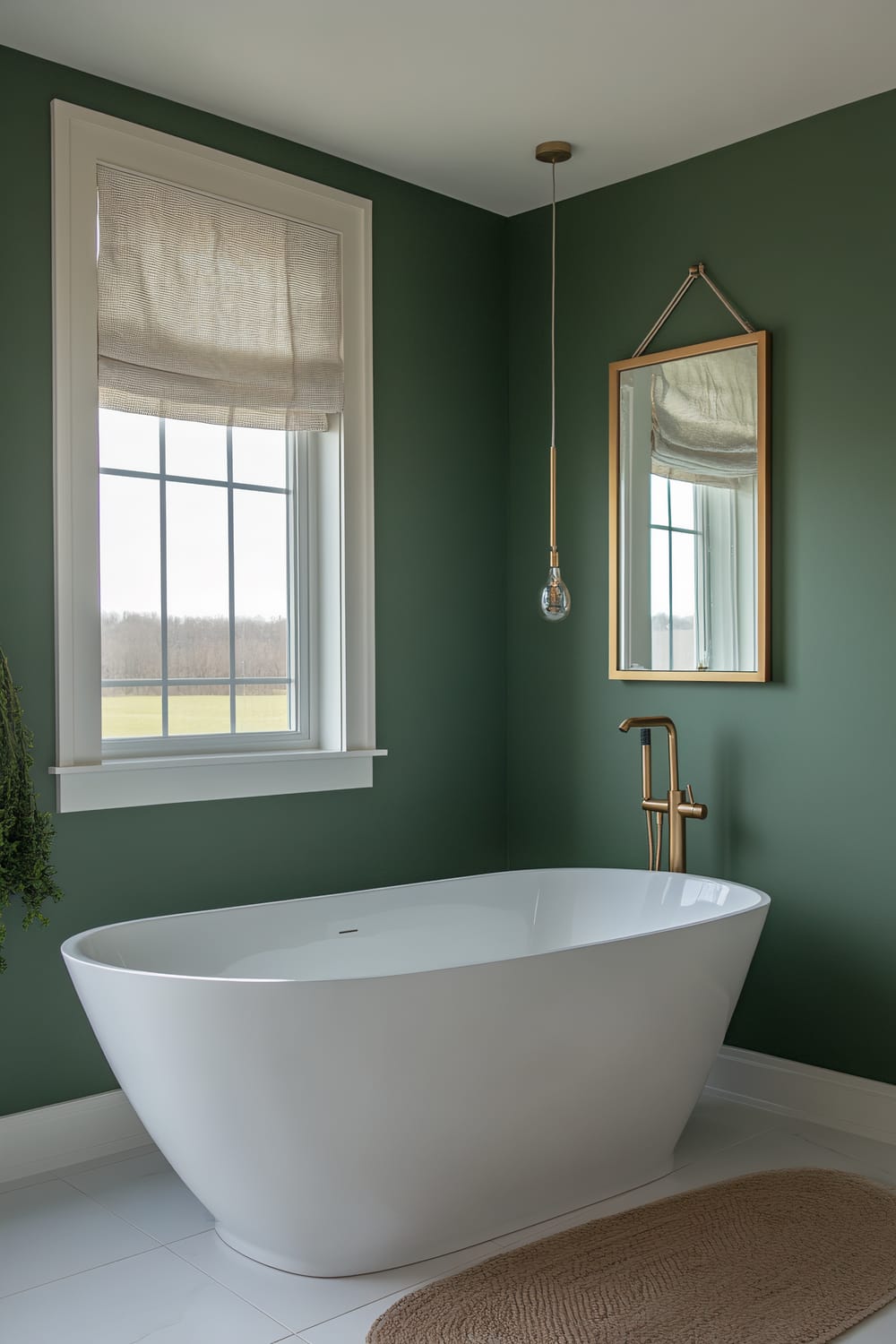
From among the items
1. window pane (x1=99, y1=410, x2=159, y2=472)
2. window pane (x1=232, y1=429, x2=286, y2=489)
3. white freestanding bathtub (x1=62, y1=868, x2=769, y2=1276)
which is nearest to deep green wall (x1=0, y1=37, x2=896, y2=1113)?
window pane (x1=99, y1=410, x2=159, y2=472)

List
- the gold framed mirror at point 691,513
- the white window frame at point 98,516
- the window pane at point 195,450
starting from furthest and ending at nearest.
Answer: the gold framed mirror at point 691,513 → the window pane at point 195,450 → the white window frame at point 98,516

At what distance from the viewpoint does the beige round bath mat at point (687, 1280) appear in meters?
2.22

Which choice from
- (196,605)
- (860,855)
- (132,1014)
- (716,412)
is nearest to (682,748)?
(860,855)

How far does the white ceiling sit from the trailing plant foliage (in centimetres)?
154

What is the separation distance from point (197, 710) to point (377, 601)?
2.24 feet

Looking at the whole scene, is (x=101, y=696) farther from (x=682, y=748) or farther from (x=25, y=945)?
(x=682, y=748)

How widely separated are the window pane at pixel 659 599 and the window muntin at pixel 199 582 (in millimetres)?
1075

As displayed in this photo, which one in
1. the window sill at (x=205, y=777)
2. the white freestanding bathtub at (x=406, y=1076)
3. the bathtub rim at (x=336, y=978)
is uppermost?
the window sill at (x=205, y=777)

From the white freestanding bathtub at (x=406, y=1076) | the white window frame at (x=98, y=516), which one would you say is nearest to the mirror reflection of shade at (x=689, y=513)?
the white window frame at (x=98, y=516)

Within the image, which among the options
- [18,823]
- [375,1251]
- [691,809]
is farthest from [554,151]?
[375,1251]

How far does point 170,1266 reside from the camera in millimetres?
2455

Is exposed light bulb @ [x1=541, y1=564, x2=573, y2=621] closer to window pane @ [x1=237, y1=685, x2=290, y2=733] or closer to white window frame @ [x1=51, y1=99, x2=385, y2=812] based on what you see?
white window frame @ [x1=51, y1=99, x2=385, y2=812]

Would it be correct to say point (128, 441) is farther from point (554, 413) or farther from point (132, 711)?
point (554, 413)

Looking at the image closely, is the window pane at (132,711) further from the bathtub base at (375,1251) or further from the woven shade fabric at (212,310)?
the bathtub base at (375,1251)
